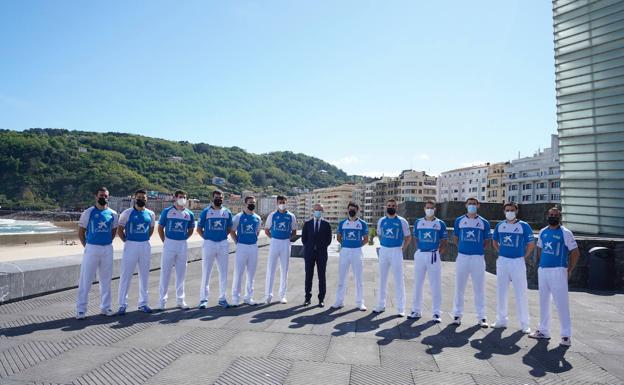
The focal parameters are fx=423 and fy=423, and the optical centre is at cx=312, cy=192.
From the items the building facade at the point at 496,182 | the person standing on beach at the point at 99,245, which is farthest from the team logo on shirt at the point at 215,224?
the building facade at the point at 496,182

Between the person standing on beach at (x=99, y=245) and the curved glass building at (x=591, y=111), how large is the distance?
1716 cm

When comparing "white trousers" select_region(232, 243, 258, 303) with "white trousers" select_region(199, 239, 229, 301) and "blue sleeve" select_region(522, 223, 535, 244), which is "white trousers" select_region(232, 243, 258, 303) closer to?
"white trousers" select_region(199, 239, 229, 301)

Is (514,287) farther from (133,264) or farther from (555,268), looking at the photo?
(133,264)

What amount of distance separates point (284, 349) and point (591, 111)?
17.2 meters

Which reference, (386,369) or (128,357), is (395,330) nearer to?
(386,369)

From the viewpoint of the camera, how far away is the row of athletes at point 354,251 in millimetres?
6434

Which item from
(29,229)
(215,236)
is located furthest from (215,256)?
(29,229)

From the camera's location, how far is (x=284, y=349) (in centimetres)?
514

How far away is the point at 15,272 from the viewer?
288 inches

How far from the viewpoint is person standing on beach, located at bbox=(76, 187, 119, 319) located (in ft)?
22.2

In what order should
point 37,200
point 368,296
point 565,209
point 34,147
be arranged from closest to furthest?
1. point 368,296
2. point 565,209
3. point 37,200
4. point 34,147

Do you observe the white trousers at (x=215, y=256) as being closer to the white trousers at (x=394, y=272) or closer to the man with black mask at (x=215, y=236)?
the man with black mask at (x=215, y=236)

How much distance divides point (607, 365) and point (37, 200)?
14942cm

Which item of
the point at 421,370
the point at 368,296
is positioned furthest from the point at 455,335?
the point at 368,296
